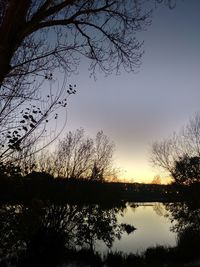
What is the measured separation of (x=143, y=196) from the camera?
5012 inches

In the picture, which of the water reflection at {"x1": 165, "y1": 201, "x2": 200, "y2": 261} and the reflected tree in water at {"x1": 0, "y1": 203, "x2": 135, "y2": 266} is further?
the water reflection at {"x1": 165, "y1": 201, "x2": 200, "y2": 261}

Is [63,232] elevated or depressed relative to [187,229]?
depressed

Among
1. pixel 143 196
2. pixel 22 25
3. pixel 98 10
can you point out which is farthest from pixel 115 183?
pixel 143 196

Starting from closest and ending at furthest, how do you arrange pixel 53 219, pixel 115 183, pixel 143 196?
pixel 53 219, pixel 115 183, pixel 143 196

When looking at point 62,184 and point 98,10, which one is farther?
point 62,184

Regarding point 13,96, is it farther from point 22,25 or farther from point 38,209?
point 38,209

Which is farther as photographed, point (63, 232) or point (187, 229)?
point (187, 229)

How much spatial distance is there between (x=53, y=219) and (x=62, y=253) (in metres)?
1.98

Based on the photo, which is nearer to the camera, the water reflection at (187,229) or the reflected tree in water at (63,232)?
the reflected tree in water at (63,232)

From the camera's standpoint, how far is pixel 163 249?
77.8 feet

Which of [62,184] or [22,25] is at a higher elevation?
[22,25]

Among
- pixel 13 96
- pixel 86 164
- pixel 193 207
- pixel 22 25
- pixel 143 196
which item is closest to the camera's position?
pixel 22 25

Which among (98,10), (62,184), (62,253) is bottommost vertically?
(62,253)

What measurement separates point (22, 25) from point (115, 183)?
2016 centimetres
